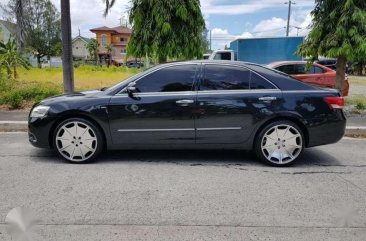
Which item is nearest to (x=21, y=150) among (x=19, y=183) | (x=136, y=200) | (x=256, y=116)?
(x=19, y=183)

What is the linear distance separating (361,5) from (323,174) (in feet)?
18.8

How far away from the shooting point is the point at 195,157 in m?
5.81

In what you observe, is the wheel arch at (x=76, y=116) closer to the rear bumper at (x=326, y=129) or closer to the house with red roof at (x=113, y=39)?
the rear bumper at (x=326, y=129)

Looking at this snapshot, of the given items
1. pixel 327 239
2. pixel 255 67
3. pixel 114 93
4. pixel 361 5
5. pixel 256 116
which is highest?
pixel 361 5

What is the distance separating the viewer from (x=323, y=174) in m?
5.07

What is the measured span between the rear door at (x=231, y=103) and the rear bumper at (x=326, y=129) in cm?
67

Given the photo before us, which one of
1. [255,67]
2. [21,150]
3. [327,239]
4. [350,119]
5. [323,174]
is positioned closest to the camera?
[327,239]

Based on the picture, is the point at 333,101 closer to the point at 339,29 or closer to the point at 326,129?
the point at 326,129

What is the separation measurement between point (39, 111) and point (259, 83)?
3.20m

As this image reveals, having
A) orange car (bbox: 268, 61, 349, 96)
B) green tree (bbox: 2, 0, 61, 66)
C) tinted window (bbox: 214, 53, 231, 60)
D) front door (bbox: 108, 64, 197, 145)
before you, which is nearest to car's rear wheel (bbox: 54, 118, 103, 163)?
front door (bbox: 108, 64, 197, 145)

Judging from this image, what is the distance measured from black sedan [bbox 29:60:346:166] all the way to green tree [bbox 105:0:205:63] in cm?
441

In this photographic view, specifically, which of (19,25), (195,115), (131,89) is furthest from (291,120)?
(19,25)

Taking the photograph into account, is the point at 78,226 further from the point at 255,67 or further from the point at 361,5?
the point at 361,5

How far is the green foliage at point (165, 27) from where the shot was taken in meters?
9.44
